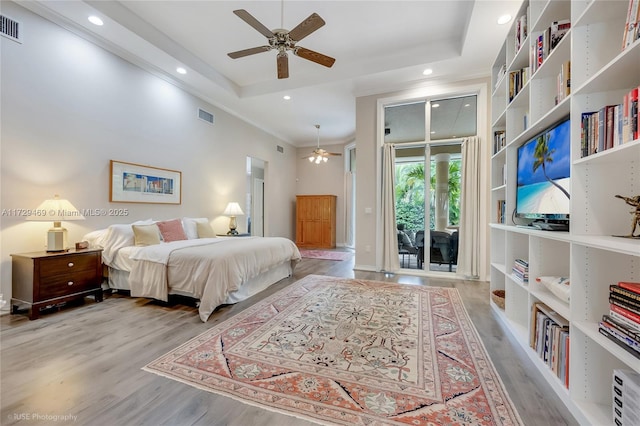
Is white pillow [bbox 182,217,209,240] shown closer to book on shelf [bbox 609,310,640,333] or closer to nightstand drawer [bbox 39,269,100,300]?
nightstand drawer [bbox 39,269,100,300]

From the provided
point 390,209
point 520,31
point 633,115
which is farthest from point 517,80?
point 390,209

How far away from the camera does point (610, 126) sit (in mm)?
1252

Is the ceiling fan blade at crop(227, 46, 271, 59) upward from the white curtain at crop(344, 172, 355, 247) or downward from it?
upward

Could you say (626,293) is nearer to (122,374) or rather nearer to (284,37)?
(122,374)

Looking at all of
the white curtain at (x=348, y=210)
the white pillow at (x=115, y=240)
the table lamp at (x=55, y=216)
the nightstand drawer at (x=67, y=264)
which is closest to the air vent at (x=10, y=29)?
the table lamp at (x=55, y=216)

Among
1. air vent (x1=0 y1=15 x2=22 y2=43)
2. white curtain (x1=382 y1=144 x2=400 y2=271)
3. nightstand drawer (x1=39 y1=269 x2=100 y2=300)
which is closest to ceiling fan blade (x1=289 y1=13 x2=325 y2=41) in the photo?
white curtain (x1=382 y1=144 x2=400 y2=271)

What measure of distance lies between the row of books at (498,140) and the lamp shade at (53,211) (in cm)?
464

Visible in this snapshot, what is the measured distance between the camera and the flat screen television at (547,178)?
1.71m

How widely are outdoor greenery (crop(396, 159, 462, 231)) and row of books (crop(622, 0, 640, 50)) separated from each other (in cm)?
340

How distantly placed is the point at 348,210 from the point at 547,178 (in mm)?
6340

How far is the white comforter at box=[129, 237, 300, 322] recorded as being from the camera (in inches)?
107

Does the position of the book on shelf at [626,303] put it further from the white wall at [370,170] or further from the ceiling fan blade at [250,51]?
the white wall at [370,170]

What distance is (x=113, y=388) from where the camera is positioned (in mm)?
1573

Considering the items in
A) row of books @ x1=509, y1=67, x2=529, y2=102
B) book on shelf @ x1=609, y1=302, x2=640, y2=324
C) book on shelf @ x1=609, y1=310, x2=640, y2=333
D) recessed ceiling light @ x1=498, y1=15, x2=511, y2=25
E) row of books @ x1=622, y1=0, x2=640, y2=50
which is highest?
recessed ceiling light @ x1=498, y1=15, x2=511, y2=25
